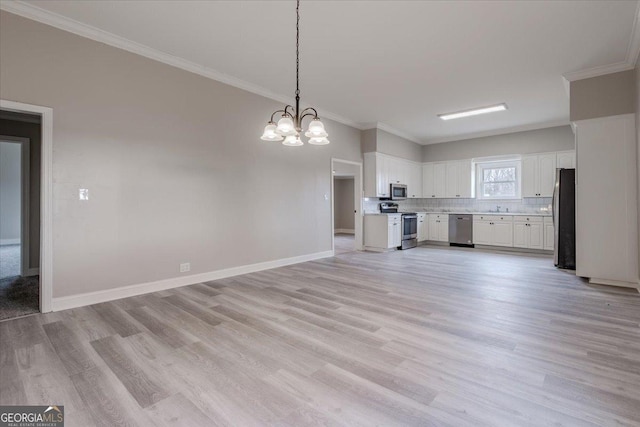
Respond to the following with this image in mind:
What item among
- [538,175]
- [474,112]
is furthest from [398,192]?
[538,175]

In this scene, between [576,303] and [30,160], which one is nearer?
[576,303]

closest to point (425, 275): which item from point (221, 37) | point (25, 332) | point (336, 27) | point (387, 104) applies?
point (387, 104)

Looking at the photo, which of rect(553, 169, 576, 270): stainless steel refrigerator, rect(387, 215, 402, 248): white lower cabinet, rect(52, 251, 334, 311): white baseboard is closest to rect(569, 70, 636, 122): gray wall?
rect(553, 169, 576, 270): stainless steel refrigerator

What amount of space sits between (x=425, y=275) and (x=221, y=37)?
4.20 metres

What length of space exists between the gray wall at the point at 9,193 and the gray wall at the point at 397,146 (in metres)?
10.2

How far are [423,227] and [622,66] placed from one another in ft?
16.4

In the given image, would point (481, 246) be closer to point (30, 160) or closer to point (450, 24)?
point (450, 24)

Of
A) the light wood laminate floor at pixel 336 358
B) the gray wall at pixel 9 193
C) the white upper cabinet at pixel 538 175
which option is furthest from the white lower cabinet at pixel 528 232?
the gray wall at pixel 9 193

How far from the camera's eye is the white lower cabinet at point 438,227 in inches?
314

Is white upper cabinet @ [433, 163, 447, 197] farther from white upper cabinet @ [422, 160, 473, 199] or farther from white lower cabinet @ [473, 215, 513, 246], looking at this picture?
white lower cabinet @ [473, 215, 513, 246]

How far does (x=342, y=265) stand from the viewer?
538cm

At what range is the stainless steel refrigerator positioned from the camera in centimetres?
483

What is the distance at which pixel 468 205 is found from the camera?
819 cm

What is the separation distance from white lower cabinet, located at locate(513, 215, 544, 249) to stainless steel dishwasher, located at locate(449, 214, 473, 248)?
3.19ft
